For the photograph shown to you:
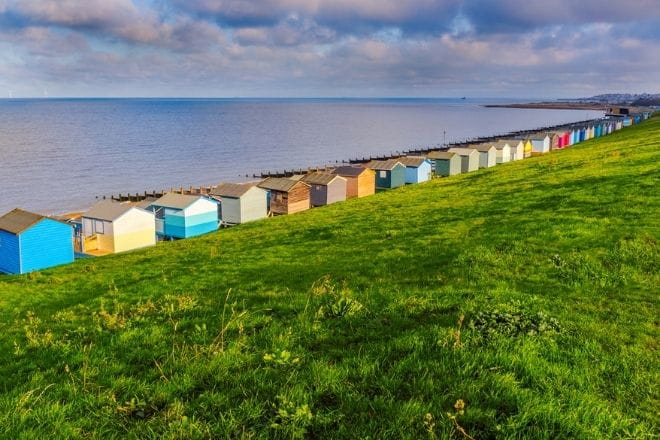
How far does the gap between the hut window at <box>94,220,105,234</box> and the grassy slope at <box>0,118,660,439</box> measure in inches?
883

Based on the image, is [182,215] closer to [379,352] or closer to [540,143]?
[379,352]

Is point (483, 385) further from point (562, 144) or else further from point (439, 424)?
point (562, 144)

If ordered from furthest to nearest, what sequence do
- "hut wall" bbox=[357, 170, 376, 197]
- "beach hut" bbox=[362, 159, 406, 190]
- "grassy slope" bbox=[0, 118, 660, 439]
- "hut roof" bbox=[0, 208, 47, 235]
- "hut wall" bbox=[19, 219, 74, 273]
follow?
"beach hut" bbox=[362, 159, 406, 190] → "hut wall" bbox=[357, 170, 376, 197] → "hut wall" bbox=[19, 219, 74, 273] → "hut roof" bbox=[0, 208, 47, 235] → "grassy slope" bbox=[0, 118, 660, 439]

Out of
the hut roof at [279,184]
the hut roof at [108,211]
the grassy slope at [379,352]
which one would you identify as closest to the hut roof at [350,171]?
the hut roof at [279,184]

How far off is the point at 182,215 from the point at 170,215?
1.30 m

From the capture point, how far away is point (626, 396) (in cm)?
579

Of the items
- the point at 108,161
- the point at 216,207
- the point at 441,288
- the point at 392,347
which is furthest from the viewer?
the point at 108,161

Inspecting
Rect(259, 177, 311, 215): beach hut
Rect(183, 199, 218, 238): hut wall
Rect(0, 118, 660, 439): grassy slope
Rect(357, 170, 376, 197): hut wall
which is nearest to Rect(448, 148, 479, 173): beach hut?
Rect(357, 170, 376, 197): hut wall

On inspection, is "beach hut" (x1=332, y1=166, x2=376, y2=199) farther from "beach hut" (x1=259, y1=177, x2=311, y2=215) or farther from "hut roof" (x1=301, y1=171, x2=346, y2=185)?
"beach hut" (x1=259, y1=177, x2=311, y2=215)

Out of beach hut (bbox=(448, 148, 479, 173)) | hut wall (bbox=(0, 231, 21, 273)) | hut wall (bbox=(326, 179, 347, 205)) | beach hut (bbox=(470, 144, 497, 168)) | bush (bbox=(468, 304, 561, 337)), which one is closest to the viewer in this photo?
bush (bbox=(468, 304, 561, 337))

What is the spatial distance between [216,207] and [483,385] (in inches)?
1532

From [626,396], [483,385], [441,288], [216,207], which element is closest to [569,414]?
[483,385]

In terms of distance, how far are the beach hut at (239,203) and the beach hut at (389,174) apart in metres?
19.6

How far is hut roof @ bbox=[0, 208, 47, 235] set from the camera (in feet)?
100
